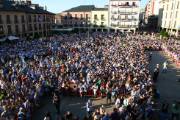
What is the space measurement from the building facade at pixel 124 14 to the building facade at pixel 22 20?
23.6m

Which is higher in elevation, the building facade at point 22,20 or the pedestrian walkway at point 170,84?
the building facade at point 22,20

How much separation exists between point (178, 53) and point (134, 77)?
651 inches

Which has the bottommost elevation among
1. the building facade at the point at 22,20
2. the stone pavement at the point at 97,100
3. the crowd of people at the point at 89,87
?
the stone pavement at the point at 97,100

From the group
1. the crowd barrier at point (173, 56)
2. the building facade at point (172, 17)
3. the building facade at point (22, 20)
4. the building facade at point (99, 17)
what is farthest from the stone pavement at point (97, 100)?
the building facade at point (99, 17)

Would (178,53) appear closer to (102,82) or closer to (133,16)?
(102,82)

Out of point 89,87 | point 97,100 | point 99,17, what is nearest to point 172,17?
point 99,17

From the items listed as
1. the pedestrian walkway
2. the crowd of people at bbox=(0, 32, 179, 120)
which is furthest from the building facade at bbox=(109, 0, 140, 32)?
the crowd of people at bbox=(0, 32, 179, 120)

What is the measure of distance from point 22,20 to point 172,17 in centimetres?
4192

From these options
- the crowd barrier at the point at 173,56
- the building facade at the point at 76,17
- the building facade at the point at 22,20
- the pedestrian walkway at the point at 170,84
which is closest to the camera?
the pedestrian walkway at the point at 170,84

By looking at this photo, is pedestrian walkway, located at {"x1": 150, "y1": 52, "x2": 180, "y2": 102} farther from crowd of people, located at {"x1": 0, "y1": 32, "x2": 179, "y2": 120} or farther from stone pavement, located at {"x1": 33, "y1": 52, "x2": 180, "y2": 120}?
crowd of people, located at {"x1": 0, "y1": 32, "x2": 179, "y2": 120}

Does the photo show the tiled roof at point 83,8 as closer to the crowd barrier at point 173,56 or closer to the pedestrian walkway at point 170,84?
the crowd barrier at point 173,56

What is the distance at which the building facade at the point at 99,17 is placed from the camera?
262 ft

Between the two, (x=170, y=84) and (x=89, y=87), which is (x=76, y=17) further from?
(x=89, y=87)

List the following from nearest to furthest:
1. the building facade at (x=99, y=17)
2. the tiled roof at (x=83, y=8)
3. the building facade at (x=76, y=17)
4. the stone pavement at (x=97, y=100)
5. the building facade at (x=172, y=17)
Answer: the stone pavement at (x=97, y=100) < the building facade at (x=172, y=17) < the building facade at (x=99, y=17) < the building facade at (x=76, y=17) < the tiled roof at (x=83, y=8)
